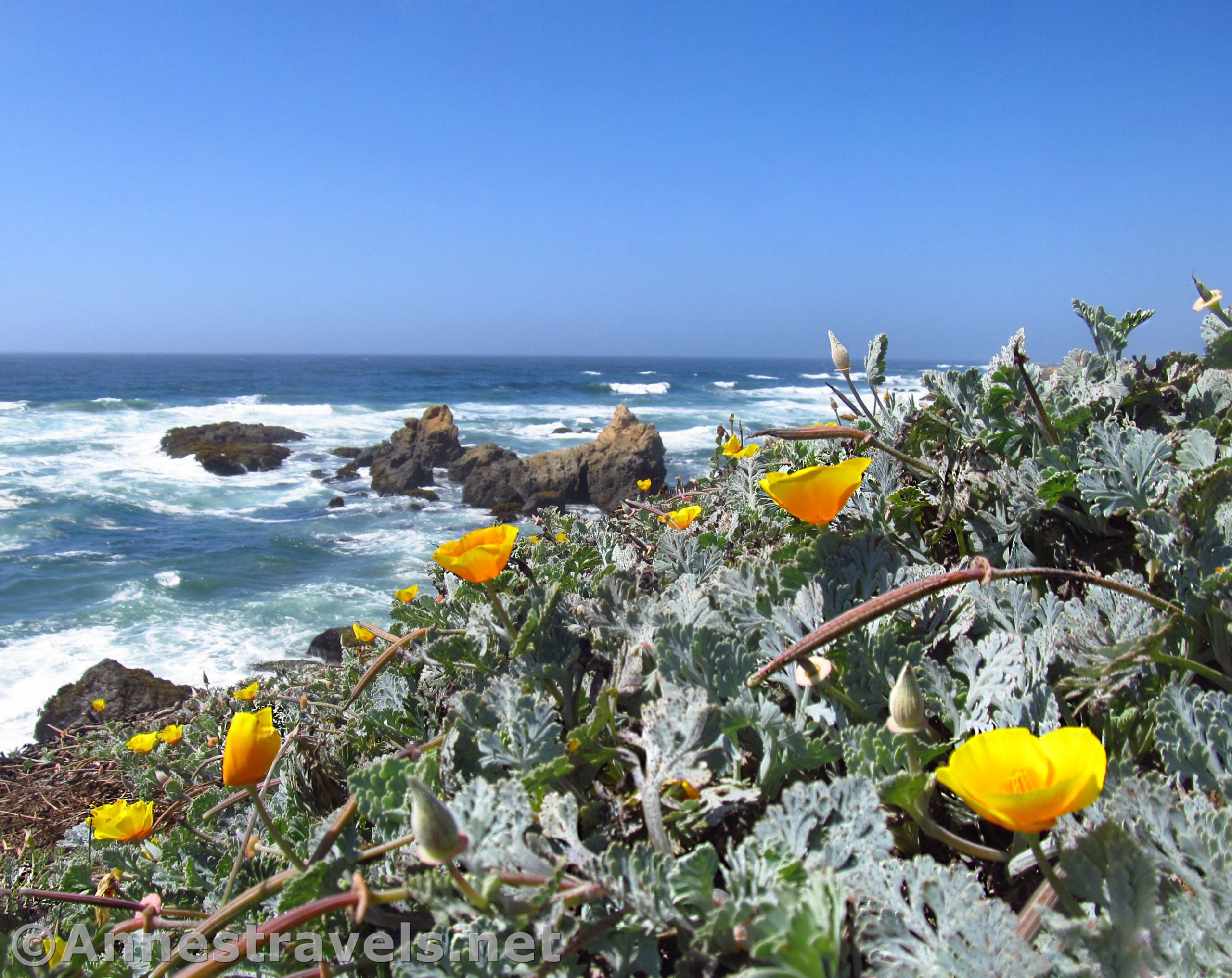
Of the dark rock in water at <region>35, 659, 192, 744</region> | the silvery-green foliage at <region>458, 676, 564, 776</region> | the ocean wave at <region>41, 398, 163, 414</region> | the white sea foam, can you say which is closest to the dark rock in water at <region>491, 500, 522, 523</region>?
the dark rock in water at <region>35, 659, 192, 744</region>

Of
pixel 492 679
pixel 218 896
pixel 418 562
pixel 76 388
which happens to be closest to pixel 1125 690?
pixel 492 679

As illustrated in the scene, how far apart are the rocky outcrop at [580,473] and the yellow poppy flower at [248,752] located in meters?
14.7

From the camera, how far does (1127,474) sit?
3.70 feet

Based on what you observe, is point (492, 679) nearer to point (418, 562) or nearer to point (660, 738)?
point (660, 738)

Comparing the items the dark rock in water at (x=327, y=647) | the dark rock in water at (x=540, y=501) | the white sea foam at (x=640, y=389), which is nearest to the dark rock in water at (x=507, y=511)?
the dark rock in water at (x=540, y=501)

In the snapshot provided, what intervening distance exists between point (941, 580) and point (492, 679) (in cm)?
57

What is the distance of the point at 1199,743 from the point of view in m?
0.77

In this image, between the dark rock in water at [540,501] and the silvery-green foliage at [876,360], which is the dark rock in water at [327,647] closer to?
the silvery-green foliage at [876,360]

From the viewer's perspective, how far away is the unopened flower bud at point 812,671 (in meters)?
0.85

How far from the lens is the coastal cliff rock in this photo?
18.1 metres

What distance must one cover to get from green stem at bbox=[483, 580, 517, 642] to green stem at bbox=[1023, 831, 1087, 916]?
0.67 metres

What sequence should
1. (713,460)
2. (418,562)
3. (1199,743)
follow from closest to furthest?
(1199,743)
(713,460)
(418,562)

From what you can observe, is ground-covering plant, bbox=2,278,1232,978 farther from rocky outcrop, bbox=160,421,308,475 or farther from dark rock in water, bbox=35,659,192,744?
rocky outcrop, bbox=160,421,308,475

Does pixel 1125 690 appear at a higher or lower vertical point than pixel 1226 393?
lower
